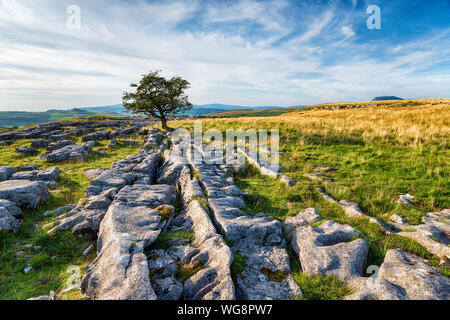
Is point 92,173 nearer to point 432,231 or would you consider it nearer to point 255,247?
point 255,247

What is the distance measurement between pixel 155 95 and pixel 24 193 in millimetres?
32594

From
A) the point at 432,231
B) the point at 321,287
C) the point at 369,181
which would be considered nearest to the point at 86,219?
the point at 321,287

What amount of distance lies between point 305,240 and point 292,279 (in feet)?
5.52

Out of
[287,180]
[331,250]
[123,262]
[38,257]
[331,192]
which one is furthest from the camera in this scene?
[287,180]

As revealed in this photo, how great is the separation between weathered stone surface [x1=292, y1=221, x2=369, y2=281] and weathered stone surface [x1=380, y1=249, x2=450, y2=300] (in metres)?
0.61

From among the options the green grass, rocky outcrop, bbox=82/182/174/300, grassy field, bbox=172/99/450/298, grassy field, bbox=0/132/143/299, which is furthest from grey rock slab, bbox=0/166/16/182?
the green grass

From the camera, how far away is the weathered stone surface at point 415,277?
415 centimetres

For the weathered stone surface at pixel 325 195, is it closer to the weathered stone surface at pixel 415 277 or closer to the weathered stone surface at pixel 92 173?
the weathered stone surface at pixel 415 277

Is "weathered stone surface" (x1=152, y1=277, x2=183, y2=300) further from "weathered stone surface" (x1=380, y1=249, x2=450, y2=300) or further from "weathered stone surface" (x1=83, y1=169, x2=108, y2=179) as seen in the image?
"weathered stone surface" (x1=83, y1=169, x2=108, y2=179)

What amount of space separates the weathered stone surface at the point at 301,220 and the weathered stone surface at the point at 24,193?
1247cm

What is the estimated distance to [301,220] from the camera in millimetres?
7895

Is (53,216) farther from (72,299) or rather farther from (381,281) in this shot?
(381,281)

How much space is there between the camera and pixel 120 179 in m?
12.3

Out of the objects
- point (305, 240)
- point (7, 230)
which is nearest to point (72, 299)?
point (7, 230)
